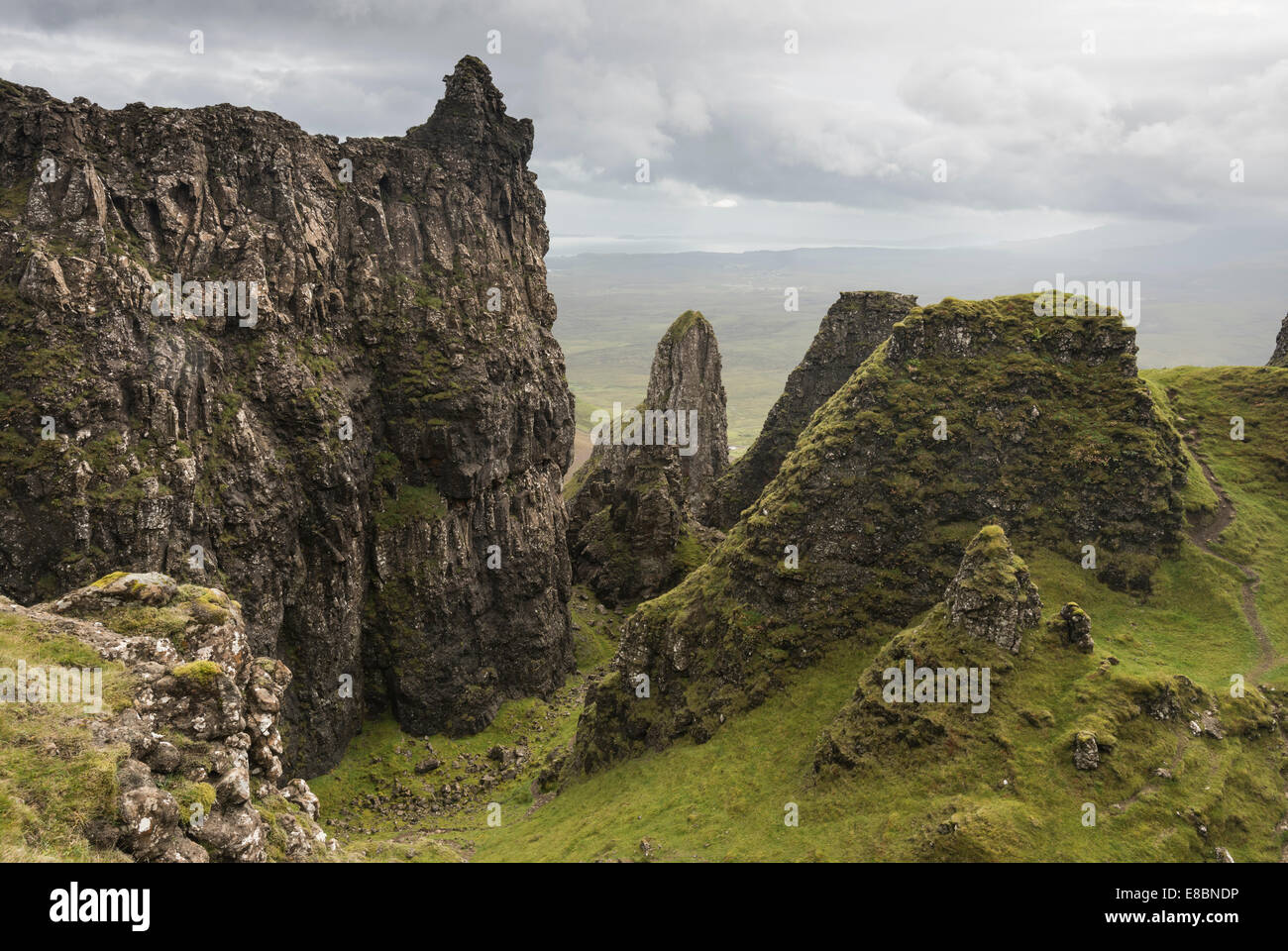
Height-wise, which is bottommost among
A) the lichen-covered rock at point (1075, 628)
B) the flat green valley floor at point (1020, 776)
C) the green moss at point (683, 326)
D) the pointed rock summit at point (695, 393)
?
the flat green valley floor at point (1020, 776)

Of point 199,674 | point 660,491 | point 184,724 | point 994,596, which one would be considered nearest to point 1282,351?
point 660,491

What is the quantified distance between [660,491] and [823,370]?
110ft

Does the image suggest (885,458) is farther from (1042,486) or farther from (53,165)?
(53,165)

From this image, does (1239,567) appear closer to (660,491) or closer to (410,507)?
(660,491)

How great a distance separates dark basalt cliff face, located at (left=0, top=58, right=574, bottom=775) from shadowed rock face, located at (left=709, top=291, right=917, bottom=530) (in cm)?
3424

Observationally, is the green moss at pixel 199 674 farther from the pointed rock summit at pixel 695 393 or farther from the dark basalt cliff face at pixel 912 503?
the pointed rock summit at pixel 695 393

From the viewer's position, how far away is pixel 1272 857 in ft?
131

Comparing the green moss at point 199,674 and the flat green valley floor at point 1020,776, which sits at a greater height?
the green moss at point 199,674

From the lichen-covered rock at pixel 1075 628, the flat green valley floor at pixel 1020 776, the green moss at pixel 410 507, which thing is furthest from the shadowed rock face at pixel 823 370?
the lichen-covered rock at pixel 1075 628

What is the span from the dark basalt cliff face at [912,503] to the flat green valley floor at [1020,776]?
2936 mm

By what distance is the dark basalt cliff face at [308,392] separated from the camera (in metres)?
59.2

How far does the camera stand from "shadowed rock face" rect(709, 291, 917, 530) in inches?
4542
